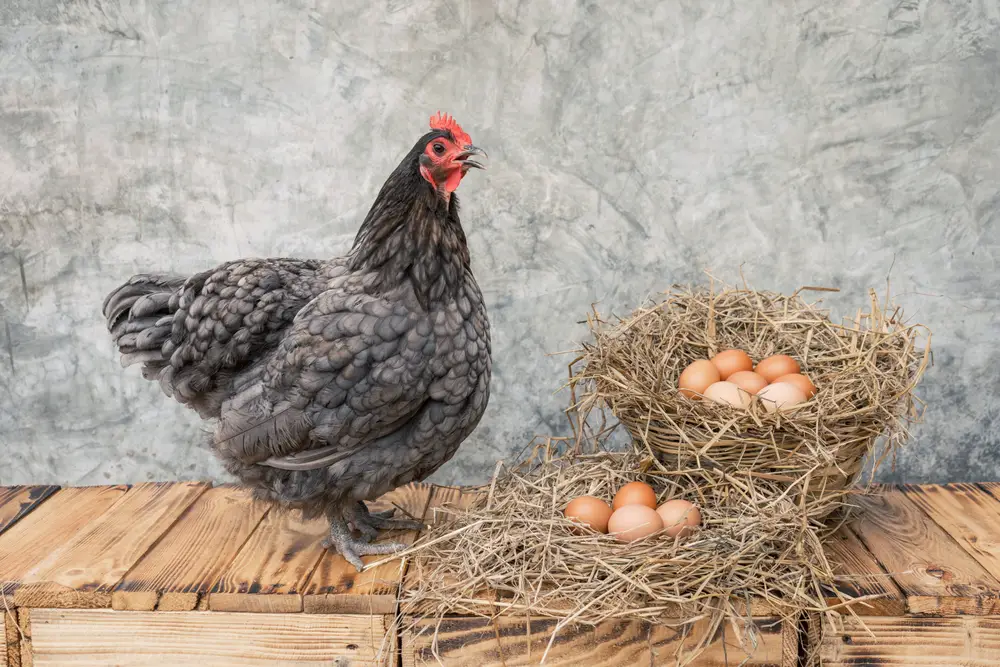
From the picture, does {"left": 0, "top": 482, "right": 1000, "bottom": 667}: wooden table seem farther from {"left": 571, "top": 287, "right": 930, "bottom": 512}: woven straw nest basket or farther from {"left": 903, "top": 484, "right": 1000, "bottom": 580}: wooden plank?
{"left": 571, "top": 287, "right": 930, "bottom": 512}: woven straw nest basket

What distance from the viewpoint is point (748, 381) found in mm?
1978

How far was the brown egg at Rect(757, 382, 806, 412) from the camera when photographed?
6.14 feet

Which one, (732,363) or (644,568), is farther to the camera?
(732,363)

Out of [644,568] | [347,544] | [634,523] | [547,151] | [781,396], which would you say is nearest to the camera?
[644,568]

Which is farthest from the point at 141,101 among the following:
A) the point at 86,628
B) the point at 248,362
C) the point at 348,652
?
the point at 348,652

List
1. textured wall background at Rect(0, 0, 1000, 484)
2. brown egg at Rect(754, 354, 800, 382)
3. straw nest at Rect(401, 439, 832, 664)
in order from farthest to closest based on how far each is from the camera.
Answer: textured wall background at Rect(0, 0, 1000, 484) < brown egg at Rect(754, 354, 800, 382) < straw nest at Rect(401, 439, 832, 664)

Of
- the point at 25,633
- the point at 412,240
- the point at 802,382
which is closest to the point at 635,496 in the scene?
the point at 802,382

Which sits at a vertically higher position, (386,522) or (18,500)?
(386,522)

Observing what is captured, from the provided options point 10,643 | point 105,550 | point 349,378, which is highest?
point 349,378

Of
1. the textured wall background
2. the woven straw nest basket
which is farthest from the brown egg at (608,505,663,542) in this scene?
the textured wall background

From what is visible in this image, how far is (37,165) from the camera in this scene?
2799 mm

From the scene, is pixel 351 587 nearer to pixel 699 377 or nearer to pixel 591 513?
pixel 591 513

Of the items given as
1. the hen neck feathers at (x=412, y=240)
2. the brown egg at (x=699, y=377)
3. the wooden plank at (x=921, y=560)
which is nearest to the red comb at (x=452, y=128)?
the hen neck feathers at (x=412, y=240)

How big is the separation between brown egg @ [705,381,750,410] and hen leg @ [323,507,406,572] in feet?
2.90
